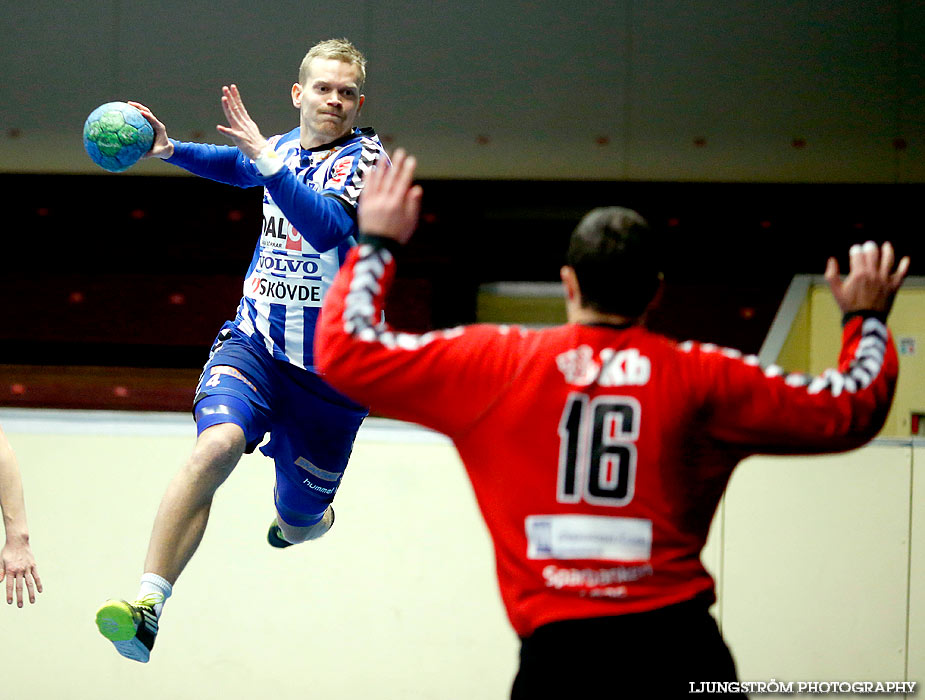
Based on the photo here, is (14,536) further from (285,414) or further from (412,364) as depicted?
(412,364)

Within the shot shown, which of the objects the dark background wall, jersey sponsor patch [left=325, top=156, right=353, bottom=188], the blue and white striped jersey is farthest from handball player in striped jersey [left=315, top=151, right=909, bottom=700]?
the dark background wall

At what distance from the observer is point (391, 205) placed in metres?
1.75

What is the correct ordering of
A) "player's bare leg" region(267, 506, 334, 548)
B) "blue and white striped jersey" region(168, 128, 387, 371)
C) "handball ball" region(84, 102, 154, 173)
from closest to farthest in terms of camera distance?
"handball ball" region(84, 102, 154, 173), "blue and white striped jersey" region(168, 128, 387, 371), "player's bare leg" region(267, 506, 334, 548)

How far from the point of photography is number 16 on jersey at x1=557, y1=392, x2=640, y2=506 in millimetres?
1625

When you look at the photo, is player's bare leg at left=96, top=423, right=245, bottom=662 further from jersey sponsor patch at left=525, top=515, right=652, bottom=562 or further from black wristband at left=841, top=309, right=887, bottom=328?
black wristband at left=841, top=309, right=887, bottom=328

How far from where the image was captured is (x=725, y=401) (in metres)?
1.66

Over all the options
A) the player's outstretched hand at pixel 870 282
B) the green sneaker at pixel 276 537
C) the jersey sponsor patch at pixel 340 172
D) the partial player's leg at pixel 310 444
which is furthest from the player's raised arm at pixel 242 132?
the green sneaker at pixel 276 537

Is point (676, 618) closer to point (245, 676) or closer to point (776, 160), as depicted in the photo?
point (245, 676)

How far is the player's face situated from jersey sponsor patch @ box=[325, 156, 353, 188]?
15 cm

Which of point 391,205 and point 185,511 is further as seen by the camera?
point 185,511


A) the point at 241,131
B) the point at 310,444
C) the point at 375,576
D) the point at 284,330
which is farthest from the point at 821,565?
the point at 241,131

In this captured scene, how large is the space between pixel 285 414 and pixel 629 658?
5.32 ft

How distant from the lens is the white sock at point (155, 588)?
2.52 m

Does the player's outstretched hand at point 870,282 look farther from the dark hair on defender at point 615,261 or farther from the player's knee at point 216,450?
the player's knee at point 216,450
